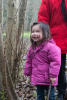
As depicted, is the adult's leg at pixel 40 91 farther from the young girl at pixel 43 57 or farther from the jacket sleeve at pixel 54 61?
the jacket sleeve at pixel 54 61

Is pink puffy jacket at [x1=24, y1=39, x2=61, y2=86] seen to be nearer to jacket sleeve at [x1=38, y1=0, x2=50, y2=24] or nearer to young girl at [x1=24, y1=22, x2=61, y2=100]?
young girl at [x1=24, y1=22, x2=61, y2=100]

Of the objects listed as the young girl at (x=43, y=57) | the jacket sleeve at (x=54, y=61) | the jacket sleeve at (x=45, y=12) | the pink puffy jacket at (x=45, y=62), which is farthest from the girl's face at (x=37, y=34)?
the jacket sleeve at (x=45, y=12)

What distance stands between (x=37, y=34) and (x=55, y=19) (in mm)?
485

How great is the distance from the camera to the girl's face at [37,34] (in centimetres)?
267

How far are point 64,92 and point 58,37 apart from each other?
1016 millimetres

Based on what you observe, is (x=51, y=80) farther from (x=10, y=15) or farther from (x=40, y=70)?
(x=10, y=15)

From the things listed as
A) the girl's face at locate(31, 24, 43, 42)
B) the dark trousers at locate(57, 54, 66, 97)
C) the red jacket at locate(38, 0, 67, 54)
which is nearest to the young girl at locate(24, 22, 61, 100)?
the girl's face at locate(31, 24, 43, 42)

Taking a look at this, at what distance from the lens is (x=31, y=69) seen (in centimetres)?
291

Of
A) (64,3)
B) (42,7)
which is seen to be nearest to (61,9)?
(64,3)

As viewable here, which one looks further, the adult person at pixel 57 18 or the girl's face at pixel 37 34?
the adult person at pixel 57 18

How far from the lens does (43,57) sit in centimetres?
265

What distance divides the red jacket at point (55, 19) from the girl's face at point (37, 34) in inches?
14.6

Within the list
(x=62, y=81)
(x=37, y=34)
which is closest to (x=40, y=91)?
(x=62, y=81)

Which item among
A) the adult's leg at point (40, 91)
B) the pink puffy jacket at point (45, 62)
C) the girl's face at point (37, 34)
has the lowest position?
the adult's leg at point (40, 91)
